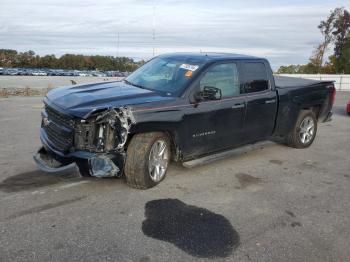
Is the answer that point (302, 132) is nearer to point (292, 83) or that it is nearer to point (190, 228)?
point (292, 83)

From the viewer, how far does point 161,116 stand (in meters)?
5.12

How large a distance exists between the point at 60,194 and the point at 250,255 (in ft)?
8.16

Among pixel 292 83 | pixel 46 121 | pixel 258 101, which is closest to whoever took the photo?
pixel 46 121

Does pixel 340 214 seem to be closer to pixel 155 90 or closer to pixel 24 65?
pixel 155 90

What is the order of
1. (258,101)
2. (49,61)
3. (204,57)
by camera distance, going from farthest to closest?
(49,61) < (258,101) < (204,57)

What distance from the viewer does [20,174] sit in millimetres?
5594

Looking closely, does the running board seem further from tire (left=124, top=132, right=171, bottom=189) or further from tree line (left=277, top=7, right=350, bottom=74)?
tree line (left=277, top=7, right=350, bottom=74)

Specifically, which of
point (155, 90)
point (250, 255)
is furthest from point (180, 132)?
point (250, 255)

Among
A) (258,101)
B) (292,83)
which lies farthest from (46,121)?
(292,83)

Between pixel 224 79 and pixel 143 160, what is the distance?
2.02 metres

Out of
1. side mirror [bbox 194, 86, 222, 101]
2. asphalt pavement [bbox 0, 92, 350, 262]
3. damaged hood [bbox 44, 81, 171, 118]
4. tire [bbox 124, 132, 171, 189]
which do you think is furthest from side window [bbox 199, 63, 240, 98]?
asphalt pavement [bbox 0, 92, 350, 262]

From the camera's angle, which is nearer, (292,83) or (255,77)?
(255,77)

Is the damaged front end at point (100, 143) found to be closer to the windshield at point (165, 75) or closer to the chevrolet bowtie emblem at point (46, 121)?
the chevrolet bowtie emblem at point (46, 121)

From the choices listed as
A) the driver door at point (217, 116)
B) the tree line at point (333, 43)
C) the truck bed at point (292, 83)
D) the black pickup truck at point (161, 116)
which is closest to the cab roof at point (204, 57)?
the black pickup truck at point (161, 116)
